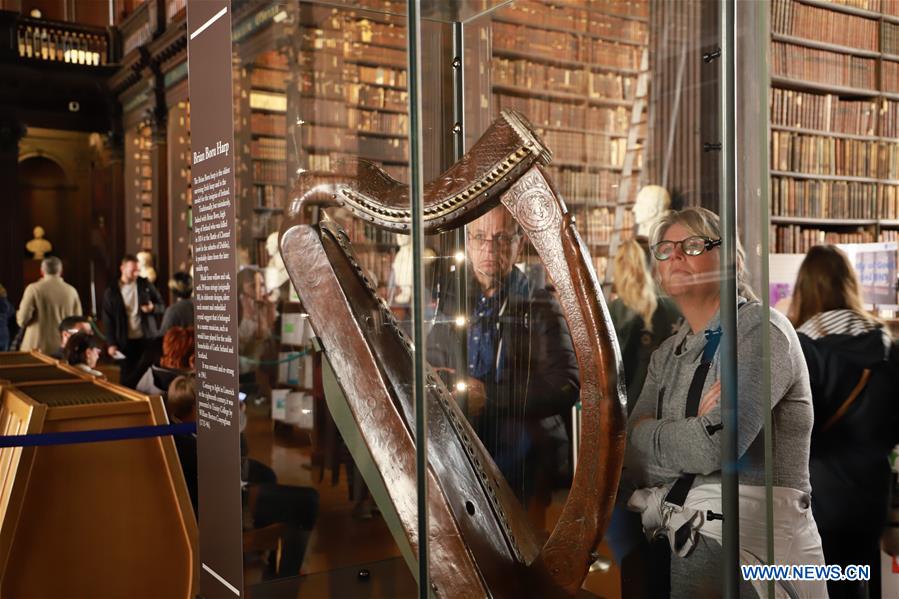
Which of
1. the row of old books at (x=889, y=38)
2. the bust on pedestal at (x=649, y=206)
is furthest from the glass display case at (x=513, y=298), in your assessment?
the row of old books at (x=889, y=38)

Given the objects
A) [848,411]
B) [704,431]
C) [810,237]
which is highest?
[810,237]

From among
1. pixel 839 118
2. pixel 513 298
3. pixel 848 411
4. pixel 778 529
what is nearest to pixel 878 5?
pixel 839 118

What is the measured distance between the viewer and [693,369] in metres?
1.09

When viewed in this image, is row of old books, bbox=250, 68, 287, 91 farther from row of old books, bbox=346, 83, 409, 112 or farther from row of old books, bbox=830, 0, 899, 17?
row of old books, bbox=830, 0, 899, 17

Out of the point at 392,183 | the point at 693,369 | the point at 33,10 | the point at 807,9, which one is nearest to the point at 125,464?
the point at 392,183

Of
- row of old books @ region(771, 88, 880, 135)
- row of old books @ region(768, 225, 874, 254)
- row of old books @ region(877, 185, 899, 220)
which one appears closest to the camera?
row of old books @ region(768, 225, 874, 254)

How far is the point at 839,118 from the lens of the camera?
3.68 meters

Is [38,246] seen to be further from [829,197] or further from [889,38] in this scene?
[889,38]

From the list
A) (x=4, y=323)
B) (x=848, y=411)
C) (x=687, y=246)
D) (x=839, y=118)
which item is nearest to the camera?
(x=687, y=246)

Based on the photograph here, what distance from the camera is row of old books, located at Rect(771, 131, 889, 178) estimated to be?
138 inches

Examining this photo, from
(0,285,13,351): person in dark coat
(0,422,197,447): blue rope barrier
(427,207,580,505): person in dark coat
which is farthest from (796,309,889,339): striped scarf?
(0,285,13,351): person in dark coat

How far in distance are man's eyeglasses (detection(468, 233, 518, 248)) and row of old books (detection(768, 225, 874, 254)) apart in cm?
91

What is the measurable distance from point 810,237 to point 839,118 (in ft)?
3.26

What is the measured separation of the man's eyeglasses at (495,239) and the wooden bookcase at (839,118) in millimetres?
2038
